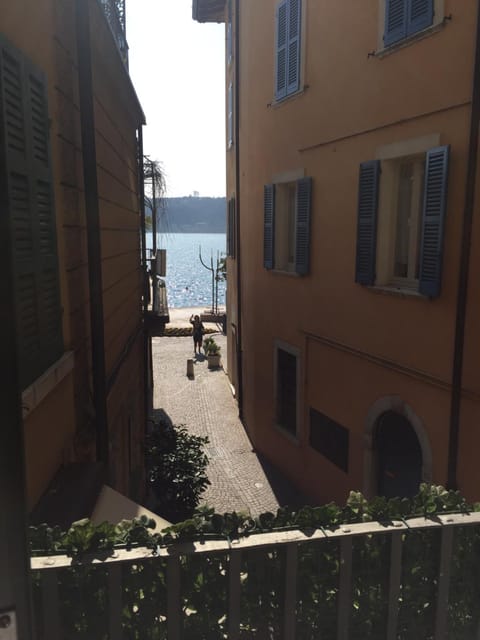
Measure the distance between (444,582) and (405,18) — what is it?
6.72 meters

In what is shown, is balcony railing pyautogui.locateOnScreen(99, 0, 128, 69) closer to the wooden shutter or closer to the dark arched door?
the dark arched door

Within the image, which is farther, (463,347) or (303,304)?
(303,304)

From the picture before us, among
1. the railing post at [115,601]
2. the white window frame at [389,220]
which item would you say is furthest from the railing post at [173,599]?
the white window frame at [389,220]

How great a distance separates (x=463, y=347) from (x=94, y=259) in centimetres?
440

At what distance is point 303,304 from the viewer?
9.95m

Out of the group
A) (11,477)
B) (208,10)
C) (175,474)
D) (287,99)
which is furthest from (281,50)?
(11,477)

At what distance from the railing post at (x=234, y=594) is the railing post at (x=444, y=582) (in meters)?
1.05

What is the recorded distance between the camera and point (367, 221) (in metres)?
7.71

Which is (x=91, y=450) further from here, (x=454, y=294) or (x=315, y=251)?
(x=315, y=251)

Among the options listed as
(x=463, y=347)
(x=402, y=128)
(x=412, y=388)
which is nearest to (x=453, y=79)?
(x=402, y=128)

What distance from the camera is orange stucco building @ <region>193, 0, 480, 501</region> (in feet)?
20.8

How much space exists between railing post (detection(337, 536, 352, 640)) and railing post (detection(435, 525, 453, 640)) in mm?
498

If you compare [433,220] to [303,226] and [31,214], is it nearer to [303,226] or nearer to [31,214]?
[303,226]

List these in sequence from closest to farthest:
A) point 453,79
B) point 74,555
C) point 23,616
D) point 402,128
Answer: point 23,616, point 74,555, point 453,79, point 402,128
